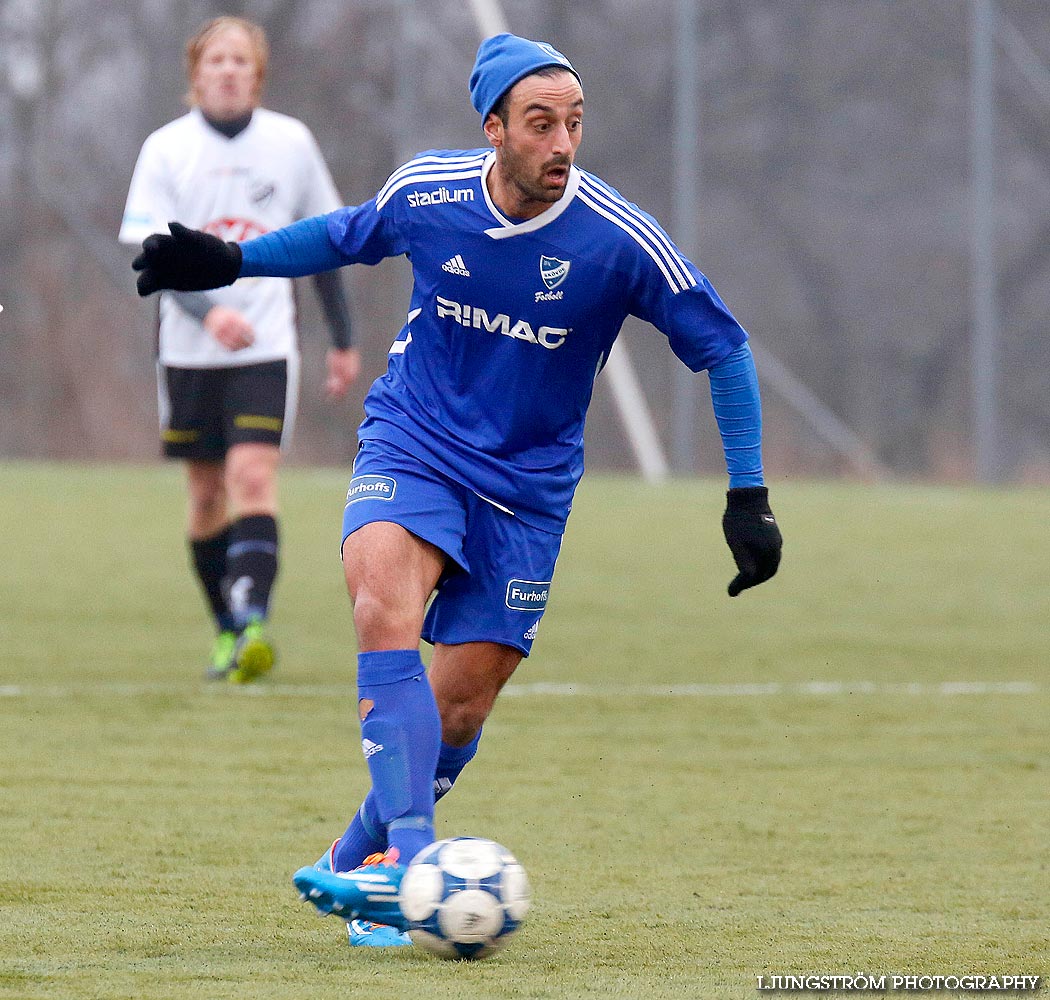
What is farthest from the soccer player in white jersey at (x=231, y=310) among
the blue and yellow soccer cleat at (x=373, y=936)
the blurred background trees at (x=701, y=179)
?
the blurred background trees at (x=701, y=179)

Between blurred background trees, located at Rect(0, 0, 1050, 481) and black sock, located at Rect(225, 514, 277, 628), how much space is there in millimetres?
12759

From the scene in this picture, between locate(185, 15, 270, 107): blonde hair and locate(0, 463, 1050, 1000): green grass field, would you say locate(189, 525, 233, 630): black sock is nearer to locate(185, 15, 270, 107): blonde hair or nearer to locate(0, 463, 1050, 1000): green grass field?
locate(0, 463, 1050, 1000): green grass field

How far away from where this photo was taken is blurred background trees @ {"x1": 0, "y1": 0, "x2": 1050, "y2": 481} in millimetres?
20422

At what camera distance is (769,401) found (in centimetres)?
2062

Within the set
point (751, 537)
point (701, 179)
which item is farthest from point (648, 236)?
point (701, 179)

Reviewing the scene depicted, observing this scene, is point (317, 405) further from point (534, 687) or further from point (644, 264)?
point (644, 264)

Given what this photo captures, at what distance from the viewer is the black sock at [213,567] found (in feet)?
25.9

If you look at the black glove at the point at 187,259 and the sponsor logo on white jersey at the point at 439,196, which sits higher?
the sponsor logo on white jersey at the point at 439,196

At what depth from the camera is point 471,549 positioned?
166 inches

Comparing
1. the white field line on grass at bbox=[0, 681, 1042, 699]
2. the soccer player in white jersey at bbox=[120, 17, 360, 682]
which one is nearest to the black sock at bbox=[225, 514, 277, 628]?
the soccer player in white jersey at bbox=[120, 17, 360, 682]

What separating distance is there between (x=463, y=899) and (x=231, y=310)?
4.43 meters

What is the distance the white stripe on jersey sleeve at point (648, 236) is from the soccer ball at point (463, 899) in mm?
1181

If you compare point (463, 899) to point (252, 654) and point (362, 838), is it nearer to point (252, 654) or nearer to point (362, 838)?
point (362, 838)

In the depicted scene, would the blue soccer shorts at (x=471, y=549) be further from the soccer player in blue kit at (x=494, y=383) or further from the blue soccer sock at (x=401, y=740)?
the blue soccer sock at (x=401, y=740)
